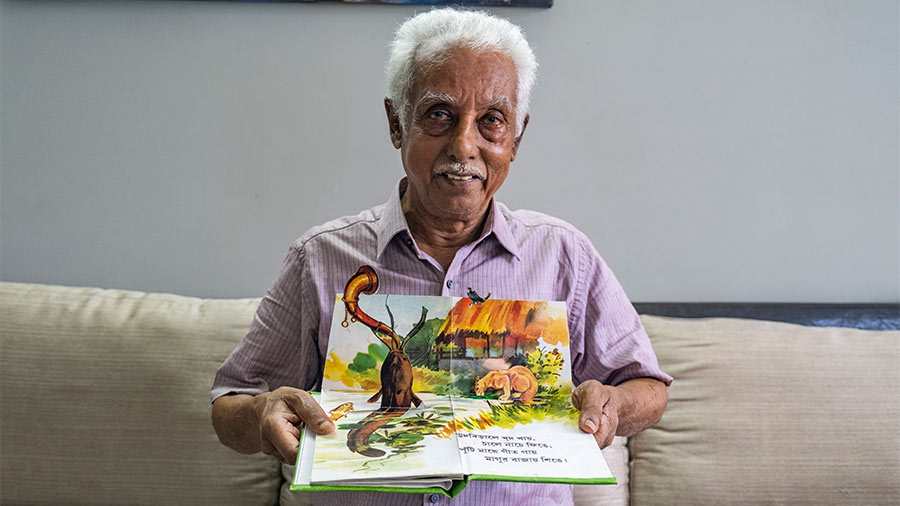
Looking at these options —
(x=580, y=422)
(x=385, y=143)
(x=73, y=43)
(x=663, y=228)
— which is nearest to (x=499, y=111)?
(x=580, y=422)

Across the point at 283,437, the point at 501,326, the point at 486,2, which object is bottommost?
the point at 283,437

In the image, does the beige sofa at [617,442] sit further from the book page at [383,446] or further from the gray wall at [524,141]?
the book page at [383,446]

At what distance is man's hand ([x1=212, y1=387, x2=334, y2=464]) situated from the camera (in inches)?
37.0

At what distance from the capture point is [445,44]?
112 centimetres

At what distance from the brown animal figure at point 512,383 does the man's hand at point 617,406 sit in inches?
2.8

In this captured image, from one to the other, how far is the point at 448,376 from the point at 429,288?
179 mm

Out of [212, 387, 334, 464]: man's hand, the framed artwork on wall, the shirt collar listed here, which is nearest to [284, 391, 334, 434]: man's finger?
[212, 387, 334, 464]: man's hand

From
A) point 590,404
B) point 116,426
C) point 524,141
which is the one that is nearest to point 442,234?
point 590,404

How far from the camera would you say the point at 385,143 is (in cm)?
180

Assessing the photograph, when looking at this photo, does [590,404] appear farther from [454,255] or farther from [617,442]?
[617,442]

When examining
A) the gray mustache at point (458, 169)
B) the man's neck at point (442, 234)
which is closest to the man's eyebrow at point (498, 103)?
the gray mustache at point (458, 169)

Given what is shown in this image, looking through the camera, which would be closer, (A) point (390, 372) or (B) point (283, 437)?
(B) point (283, 437)

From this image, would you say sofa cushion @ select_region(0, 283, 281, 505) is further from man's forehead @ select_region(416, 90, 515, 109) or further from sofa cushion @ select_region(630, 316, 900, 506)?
sofa cushion @ select_region(630, 316, 900, 506)

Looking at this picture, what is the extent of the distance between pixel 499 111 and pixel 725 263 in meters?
0.99
